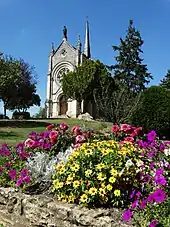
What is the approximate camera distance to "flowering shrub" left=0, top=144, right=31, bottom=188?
4413 mm

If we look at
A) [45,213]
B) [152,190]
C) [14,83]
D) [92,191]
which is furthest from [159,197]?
[14,83]

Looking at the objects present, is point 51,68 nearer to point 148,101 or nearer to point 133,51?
point 133,51

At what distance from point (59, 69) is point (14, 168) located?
2065 inches

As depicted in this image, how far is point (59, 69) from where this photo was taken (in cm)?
5659

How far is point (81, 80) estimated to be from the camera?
4044 cm

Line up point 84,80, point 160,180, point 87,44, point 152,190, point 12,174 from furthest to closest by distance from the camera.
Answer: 1. point 87,44
2. point 84,80
3. point 12,174
4. point 152,190
5. point 160,180

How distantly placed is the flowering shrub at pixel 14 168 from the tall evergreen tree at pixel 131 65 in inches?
1624

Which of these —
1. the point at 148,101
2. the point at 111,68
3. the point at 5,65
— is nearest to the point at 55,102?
the point at 111,68

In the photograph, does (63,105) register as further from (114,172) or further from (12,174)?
(114,172)

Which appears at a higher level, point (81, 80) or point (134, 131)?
point (81, 80)

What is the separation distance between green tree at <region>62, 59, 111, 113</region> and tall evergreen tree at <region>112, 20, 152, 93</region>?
187 inches

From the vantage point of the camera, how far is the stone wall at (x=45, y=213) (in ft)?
10.9

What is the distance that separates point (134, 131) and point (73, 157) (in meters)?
2.08

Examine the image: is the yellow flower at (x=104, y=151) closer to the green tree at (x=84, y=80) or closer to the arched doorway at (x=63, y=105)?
the green tree at (x=84, y=80)
